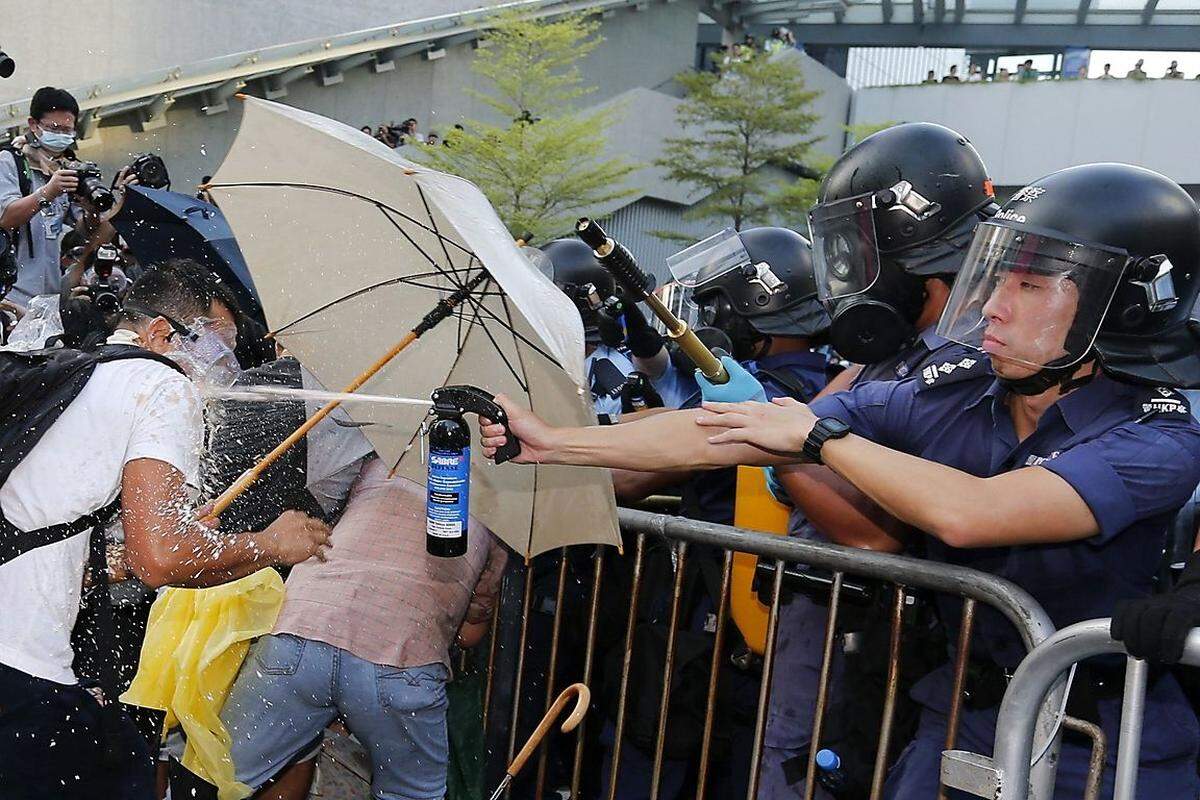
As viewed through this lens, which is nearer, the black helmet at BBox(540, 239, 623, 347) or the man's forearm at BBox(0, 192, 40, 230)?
the black helmet at BBox(540, 239, 623, 347)

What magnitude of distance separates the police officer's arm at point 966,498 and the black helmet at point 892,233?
937 mm

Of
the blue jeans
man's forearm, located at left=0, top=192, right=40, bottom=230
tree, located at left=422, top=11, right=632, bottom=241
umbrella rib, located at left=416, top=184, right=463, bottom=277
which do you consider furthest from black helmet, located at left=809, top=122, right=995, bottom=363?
tree, located at left=422, top=11, right=632, bottom=241

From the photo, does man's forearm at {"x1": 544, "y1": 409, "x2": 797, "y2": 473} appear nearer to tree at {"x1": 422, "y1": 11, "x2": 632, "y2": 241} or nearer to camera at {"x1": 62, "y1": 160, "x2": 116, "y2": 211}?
camera at {"x1": 62, "y1": 160, "x2": 116, "y2": 211}

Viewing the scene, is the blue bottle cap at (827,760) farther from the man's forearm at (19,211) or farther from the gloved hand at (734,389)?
the man's forearm at (19,211)

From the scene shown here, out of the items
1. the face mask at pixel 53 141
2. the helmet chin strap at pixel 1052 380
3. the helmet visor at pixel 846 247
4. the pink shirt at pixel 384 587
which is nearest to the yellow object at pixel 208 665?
the pink shirt at pixel 384 587

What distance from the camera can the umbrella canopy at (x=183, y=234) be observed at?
5.65 meters

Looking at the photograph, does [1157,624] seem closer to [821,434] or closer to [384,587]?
[821,434]

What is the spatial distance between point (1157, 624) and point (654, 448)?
1278 mm

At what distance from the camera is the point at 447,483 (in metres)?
2.94

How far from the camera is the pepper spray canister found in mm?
2926

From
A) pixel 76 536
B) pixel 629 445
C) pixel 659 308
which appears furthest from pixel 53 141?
pixel 629 445

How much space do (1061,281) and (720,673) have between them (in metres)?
1.62

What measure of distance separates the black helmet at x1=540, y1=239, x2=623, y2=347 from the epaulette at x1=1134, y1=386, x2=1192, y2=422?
7.24 feet

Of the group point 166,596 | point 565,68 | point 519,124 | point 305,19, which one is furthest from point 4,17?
point 166,596
